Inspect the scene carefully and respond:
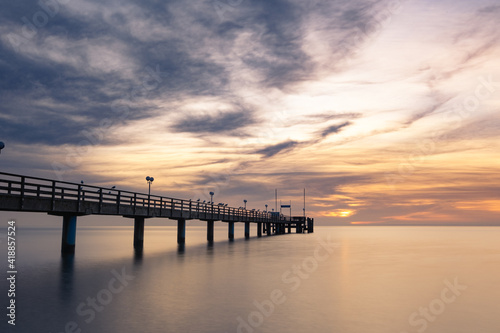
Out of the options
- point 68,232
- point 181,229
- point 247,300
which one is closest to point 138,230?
point 181,229

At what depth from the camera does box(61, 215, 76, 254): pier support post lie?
113ft

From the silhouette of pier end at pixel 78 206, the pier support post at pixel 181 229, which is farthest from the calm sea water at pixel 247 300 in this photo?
the pier support post at pixel 181 229

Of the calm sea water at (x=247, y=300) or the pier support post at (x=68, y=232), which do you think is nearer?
the calm sea water at (x=247, y=300)

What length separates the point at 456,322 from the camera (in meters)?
15.3

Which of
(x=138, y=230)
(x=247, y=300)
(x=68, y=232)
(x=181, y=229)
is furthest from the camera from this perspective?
(x=181, y=229)

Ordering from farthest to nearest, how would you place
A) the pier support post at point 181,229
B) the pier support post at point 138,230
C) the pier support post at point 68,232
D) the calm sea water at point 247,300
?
the pier support post at point 181,229
the pier support post at point 138,230
the pier support post at point 68,232
the calm sea water at point 247,300

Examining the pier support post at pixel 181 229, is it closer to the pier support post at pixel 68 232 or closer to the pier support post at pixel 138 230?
the pier support post at pixel 138 230

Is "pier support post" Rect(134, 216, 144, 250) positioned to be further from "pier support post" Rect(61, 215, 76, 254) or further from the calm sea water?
the calm sea water

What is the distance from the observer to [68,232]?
35625 millimetres

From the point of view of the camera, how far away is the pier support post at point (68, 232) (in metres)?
Answer: 34.5

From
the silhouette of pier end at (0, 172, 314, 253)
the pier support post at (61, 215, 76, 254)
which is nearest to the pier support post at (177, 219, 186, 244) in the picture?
the silhouette of pier end at (0, 172, 314, 253)

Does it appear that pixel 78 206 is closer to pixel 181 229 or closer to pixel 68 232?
pixel 68 232

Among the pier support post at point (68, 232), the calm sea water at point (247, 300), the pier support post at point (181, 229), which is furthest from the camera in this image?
the pier support post at point (181, 229)

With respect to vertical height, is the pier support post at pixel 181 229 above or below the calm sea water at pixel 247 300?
above
